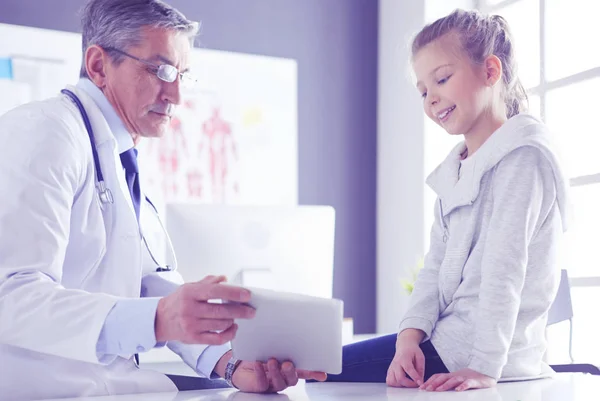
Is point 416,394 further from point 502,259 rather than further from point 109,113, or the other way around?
point 109,113

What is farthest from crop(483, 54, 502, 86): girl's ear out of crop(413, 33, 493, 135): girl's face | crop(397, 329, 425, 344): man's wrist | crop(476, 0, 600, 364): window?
crop(476, 0, 600, 364): window

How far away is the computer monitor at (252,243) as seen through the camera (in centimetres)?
203

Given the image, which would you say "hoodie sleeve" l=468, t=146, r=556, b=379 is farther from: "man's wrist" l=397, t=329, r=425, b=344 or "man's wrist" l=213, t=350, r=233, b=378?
"man's wrist" l=213, t=350, r=233, b=378

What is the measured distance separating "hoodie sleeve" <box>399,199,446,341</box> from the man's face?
728 millimetres

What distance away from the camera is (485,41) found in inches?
71.5

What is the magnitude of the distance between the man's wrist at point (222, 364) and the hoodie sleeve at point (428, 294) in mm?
387

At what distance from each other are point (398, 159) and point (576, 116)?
109 centimetres

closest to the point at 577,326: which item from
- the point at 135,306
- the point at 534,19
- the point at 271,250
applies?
the point at 534,19

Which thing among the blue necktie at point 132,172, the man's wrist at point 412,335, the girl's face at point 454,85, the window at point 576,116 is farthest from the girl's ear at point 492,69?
the window at point 576,116

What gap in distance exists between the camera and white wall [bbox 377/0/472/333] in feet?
13.4

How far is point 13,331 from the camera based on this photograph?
1.24 meters

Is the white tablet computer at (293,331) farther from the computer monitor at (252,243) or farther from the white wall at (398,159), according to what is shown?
the white wall at (398,159)

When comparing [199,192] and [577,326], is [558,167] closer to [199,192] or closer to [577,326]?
[577,326]

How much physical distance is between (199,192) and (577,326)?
2.02m
